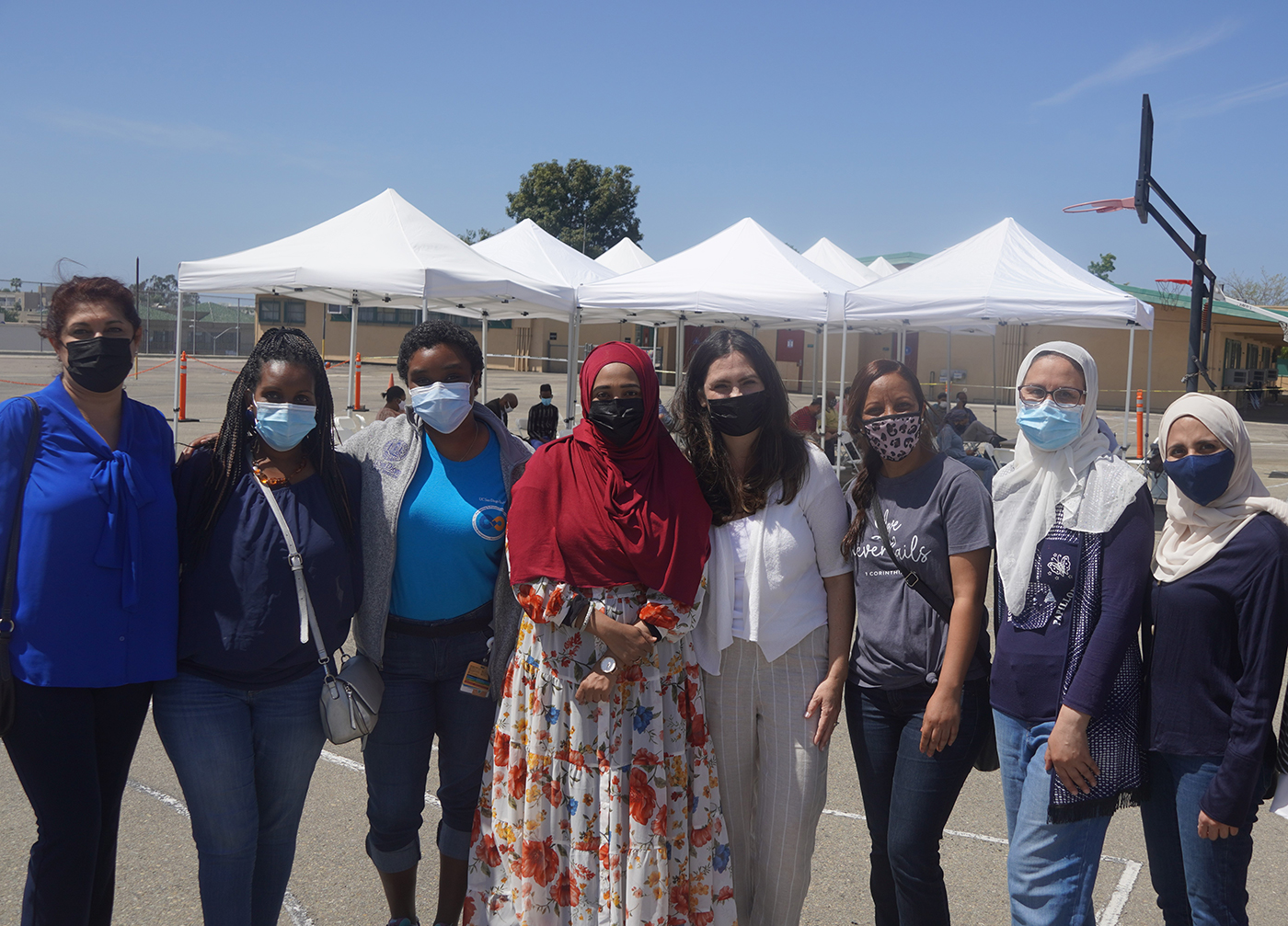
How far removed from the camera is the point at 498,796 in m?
2.76

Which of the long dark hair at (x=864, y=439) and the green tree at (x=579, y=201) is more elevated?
the green tree at (x=579, y=201)

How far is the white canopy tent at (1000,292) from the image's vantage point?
10.7m

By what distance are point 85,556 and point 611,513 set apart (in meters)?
1.39

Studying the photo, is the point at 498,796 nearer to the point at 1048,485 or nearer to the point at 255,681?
the point at 255,681

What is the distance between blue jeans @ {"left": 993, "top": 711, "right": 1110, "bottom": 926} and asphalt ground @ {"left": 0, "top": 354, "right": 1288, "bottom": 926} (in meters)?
0.81

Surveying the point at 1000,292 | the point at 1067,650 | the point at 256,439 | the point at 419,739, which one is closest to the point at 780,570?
the point at 1067,650

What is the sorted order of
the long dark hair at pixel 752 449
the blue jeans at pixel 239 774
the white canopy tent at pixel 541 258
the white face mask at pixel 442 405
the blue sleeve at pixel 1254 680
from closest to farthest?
the blue sleeve at pixel 1254 680 → the blue jeans at pixel 239 774 → the long dark hair at pixel 752 449 → the white face mask at pixel 442 405 → the white canopy tent at pixel 541 258

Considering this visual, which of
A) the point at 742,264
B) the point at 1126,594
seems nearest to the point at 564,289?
the point at 742,264

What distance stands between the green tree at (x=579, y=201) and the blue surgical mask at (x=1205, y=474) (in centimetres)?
4586

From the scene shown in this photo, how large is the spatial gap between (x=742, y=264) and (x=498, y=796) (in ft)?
35.7

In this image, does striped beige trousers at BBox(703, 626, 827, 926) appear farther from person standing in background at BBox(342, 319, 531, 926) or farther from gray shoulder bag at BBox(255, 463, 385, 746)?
gray shoulder bag at BBox(255, 463, 385, 746)

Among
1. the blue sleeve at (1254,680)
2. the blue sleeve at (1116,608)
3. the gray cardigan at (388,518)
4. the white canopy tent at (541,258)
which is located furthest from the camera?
the white canopy tent at (541,258)

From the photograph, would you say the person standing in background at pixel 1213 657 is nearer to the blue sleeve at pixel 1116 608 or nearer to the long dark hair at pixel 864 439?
the blue sleeve at pixel 1116 608

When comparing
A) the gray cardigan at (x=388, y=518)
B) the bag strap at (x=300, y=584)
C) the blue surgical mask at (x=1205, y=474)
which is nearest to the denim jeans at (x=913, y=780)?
the blue surgical mask at (x=1205, y=474)
